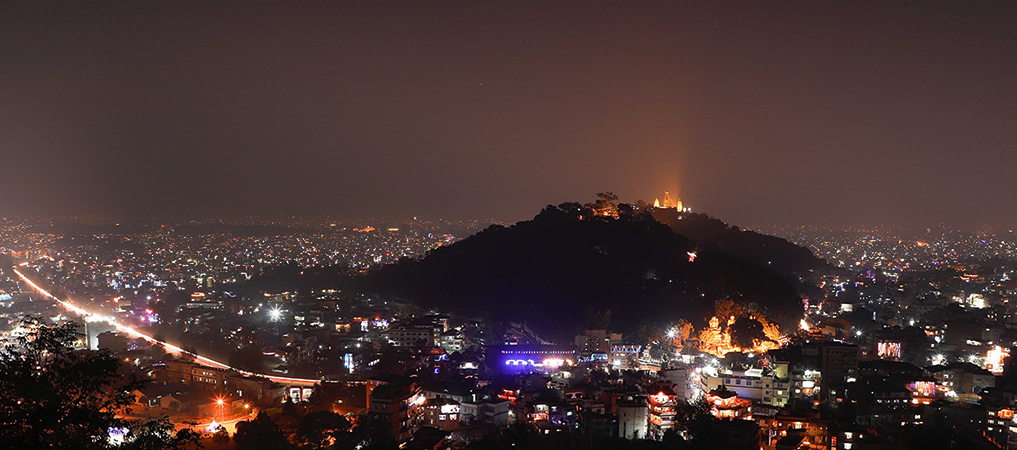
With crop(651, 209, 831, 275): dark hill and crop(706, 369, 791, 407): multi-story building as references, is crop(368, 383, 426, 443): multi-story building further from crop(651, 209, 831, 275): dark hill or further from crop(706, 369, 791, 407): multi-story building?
crop(651, 209, 831, 275): dark hill

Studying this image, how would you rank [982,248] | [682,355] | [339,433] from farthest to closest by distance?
[982,248]
[682,355]
[339,433]

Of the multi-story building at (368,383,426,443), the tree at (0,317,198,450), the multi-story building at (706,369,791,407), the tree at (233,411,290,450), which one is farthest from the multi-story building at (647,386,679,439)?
the tree at (0,317,198,450)

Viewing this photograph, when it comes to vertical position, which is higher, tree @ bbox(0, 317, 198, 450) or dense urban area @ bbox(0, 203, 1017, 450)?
tree @ bbox(0, 317, 198, 450)

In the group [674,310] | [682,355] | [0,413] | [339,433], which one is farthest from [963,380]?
[0,413]

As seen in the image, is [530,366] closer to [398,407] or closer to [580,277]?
[398,407]

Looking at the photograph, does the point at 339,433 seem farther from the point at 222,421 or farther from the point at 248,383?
the point at 248,383

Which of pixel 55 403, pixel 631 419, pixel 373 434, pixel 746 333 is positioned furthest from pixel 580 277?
pixel 55 403

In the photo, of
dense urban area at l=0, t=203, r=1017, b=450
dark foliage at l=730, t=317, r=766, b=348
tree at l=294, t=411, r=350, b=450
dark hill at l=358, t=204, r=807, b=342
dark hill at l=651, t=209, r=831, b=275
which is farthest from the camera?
dark hill at l=651, t=209, r=831, b=275
